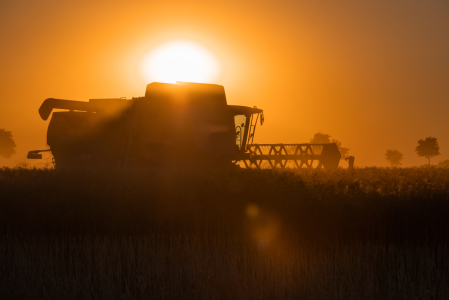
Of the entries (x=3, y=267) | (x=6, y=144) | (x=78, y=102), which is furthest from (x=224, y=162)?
(x=6, y=144)

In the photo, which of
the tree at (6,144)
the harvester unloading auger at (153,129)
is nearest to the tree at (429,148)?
the tree at (6,144)

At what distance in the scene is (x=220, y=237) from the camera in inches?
328

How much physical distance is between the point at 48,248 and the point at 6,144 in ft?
369

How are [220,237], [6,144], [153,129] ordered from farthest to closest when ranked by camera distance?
[6,144], [153,129], [220,237]

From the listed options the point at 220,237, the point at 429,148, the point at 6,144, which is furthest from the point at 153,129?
the point at 429,148

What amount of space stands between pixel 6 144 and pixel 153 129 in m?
105

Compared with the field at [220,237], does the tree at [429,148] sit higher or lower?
higher

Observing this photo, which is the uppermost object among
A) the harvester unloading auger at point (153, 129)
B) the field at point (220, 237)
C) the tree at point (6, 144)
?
the tree at point (6, 144)

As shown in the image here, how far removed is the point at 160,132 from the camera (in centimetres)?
1583

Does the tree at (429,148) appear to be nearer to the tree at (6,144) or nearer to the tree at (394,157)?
the tree at (394,157)

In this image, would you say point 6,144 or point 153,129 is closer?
point 153,129

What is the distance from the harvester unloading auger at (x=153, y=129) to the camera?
51.8 feet

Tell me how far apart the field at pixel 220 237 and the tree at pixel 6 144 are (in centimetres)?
10794

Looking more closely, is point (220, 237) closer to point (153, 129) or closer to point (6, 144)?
point (153, 129)
